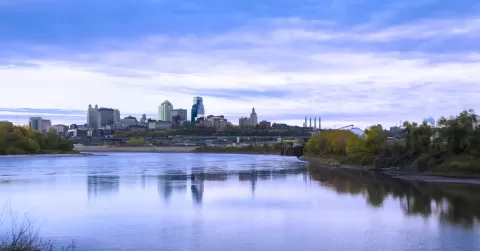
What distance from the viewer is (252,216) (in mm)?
21812

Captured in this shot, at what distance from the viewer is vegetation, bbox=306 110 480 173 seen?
43.1 m

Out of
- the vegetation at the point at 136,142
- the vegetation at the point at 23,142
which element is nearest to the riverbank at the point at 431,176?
the vegetation at the point at 23,142

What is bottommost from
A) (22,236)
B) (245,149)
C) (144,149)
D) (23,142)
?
(144,149)

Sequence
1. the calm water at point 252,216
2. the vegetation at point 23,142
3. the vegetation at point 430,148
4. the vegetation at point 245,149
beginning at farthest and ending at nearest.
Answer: the vegetation at point 245,149 → the vegetation at point 23,142 → the vegetation at point 430,148 → the calm water at point 252,216

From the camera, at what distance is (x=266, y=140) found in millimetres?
188500

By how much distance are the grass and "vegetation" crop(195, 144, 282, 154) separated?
12302 centimetres

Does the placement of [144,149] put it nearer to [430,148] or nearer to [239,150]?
[239,150]

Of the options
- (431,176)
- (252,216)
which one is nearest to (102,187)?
(252,216)

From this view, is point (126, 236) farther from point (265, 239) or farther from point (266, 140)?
point (266, 140)

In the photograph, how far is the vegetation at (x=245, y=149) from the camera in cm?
14638

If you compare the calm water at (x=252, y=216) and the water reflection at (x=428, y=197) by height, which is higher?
the calm water at (x=252, y=216)

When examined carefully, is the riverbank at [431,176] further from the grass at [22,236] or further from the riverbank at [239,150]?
the riverbank at [239,150]

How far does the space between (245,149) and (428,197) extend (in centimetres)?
12934

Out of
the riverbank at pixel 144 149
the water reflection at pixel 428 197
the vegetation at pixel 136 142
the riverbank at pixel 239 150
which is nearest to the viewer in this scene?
the water reflection at pixel 428 197
